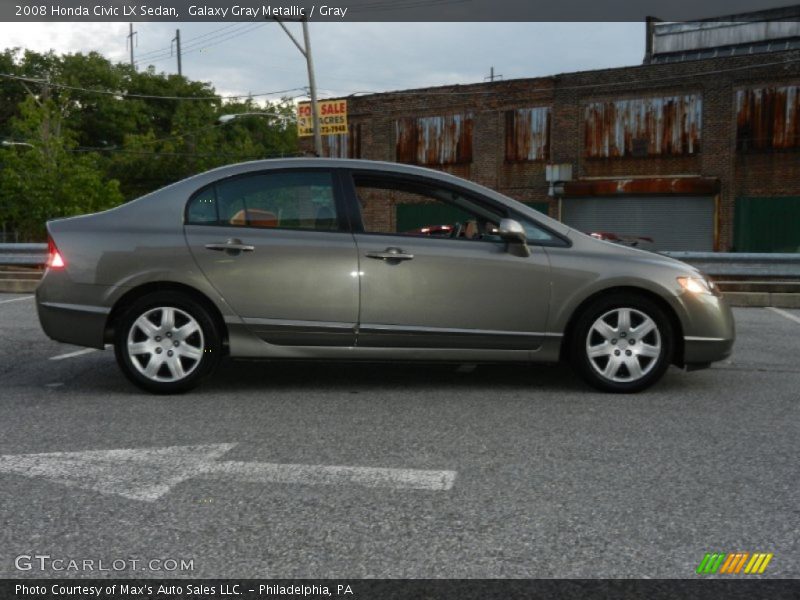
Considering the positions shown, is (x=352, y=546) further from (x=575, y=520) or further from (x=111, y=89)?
(x=111, y=89)

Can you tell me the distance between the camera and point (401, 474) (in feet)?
13.5

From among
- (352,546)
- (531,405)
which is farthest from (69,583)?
(531,405)

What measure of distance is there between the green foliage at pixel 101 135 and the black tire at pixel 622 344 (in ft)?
125

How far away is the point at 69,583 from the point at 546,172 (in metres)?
33.7

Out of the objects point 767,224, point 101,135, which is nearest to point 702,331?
point 767,224

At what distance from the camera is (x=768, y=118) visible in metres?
31.5

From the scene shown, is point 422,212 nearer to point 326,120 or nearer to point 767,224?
point 326,120

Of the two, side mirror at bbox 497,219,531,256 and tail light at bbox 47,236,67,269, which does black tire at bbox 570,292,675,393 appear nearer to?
side mirror at bbox 497,219,531,256

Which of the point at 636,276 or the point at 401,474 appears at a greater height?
the point at 636,276

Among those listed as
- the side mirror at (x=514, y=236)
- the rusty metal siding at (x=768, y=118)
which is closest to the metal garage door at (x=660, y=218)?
the rusty metal siding at (x=768, y=118)

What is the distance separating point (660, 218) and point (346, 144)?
14654 mm

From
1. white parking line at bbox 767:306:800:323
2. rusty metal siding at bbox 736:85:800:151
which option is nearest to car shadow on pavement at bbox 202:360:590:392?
white parking line at bbox 767:306:800:323

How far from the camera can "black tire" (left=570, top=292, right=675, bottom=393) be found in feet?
19.9

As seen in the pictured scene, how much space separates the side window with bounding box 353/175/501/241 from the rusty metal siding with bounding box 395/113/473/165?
103ft
